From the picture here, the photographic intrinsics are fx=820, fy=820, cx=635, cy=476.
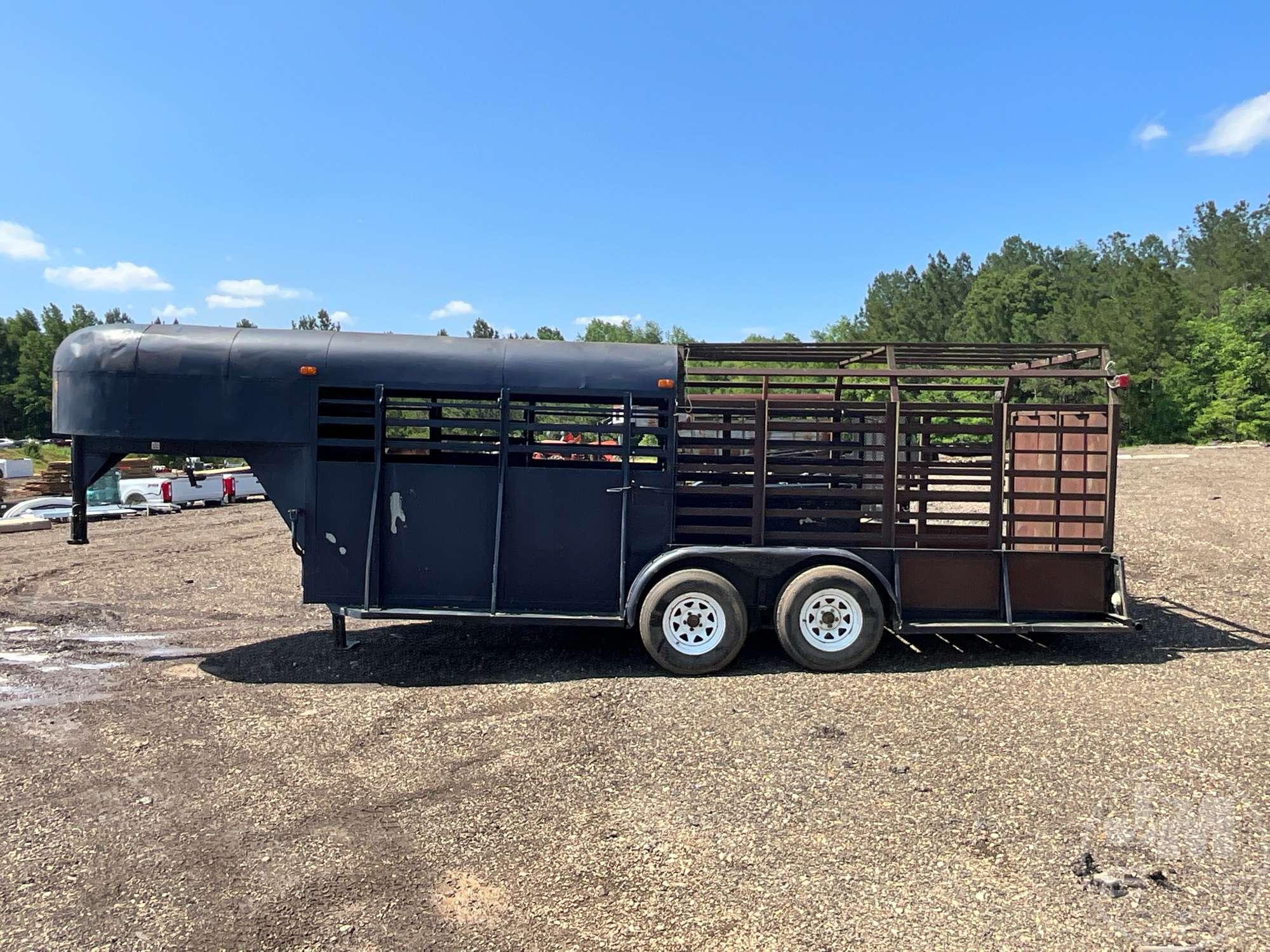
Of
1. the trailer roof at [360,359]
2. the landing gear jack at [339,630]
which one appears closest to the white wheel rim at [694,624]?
the trailer roof at [360,359]

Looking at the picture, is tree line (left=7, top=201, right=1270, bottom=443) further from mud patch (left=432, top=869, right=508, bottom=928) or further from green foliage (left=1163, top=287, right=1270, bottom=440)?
mud patch (left=432, top=869, right=508, bottom=928)

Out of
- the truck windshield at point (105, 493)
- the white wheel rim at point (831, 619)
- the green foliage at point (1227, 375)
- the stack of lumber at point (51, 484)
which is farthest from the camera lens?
the green foliage at point (1227, 375)

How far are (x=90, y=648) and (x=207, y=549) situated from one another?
22.9 feet

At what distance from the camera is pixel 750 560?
659 cm

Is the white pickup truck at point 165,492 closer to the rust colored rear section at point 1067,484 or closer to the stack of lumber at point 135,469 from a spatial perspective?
the stack of lumber at point 135,469

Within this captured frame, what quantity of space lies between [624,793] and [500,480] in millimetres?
2924

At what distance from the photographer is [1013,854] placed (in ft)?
12.2

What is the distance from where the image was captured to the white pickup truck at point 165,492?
24391 millimetres

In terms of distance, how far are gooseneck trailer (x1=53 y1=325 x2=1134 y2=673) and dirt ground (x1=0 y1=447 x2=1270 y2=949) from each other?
54cm

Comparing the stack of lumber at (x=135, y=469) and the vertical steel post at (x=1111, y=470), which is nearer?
the vertical steel post at (x=1111, y=470)

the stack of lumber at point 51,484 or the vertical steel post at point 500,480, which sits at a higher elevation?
the vertical steel post at point 500,480

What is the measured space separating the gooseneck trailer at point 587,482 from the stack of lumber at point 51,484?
27.4m

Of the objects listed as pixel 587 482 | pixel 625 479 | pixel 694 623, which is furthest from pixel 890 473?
pixel 587 482

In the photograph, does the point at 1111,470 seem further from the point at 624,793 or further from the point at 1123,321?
the point at 1123,321
